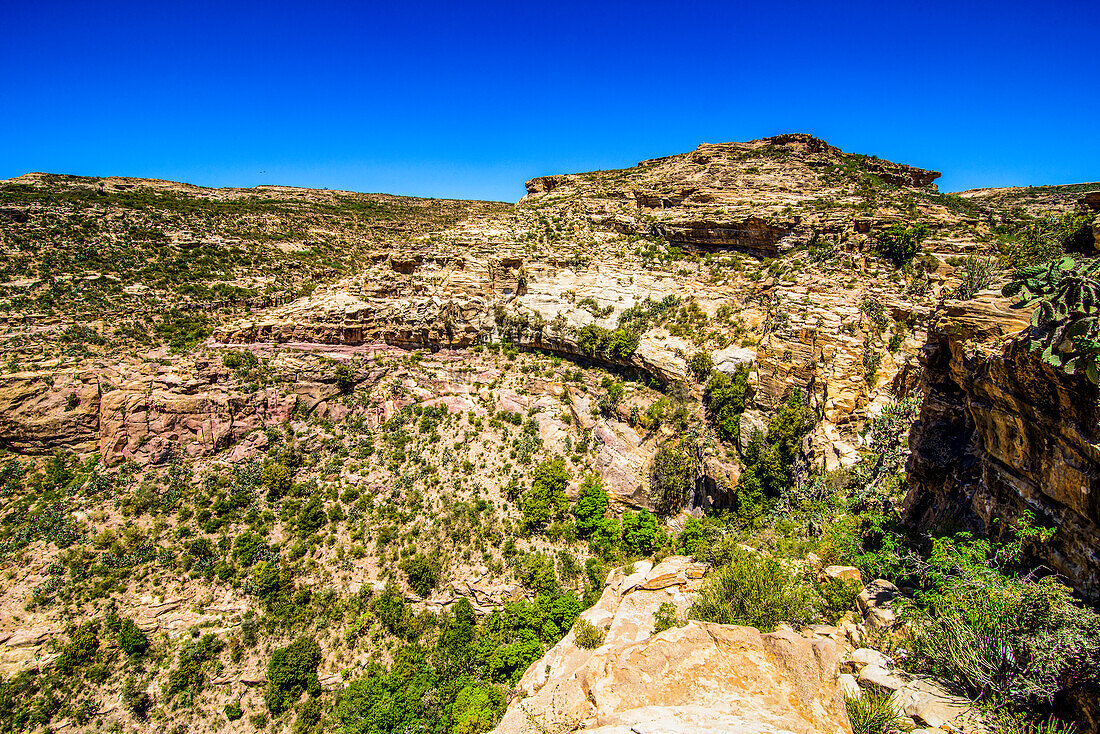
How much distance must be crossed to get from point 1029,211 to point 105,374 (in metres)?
71.2

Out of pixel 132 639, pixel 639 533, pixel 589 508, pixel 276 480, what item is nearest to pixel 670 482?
pixel 639 533

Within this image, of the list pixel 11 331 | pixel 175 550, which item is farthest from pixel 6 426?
pixel 175 550

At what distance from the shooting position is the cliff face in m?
7.75

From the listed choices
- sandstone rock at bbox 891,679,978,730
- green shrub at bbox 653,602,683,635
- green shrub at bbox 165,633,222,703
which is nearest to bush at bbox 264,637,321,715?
green shrub at bbox 165,633,222,703

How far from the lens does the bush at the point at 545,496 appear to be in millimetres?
25359

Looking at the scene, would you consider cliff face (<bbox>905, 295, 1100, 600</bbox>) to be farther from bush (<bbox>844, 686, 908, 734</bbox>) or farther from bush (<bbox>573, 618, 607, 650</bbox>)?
bush (<bbox>573, 618, 607, 650</bbox>)

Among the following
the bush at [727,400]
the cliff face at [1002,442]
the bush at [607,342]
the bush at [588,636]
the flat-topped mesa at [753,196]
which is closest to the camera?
the cliff face at [1002,442]

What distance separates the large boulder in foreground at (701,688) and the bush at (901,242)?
1155 inches

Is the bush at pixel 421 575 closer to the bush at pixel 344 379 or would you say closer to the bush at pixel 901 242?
the bush at pixel 344 379

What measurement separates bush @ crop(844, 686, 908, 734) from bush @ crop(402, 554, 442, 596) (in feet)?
66.2

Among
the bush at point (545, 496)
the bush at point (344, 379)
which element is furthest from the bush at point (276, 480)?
the bush at point (545, 496)

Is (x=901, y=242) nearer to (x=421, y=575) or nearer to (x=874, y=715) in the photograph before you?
(x=874, y=715)

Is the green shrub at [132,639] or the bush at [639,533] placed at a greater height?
the bush at [639,533]

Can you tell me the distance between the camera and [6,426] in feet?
78.2
